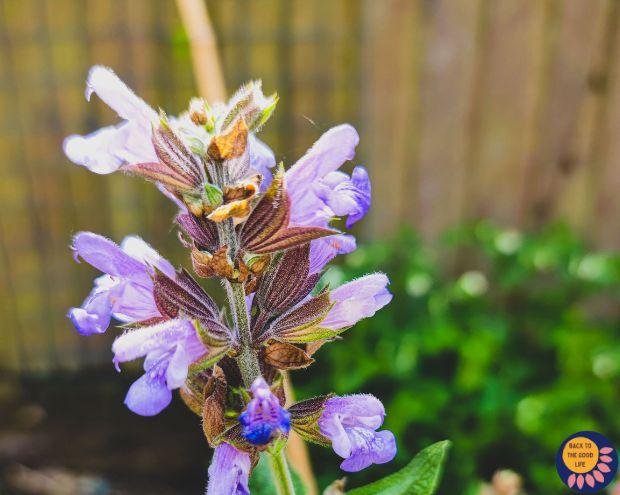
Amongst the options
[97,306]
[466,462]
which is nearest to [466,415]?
[466,462]

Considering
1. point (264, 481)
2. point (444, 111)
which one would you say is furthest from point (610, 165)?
point (264, 481)

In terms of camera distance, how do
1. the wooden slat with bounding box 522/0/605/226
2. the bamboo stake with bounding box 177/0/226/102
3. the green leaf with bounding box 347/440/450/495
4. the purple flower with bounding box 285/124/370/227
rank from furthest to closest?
the wooden slat with bounding box 522/0/605/226 < the bamboo stake with bounding box 177/0/226/102 < the green leaf with bounding box 347/440/450/495 < the purple flower with bounding box 285/124/370/227

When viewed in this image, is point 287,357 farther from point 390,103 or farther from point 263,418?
point 390,103

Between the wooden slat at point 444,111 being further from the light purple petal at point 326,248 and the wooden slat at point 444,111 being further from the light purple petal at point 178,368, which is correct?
the light purple petal at point 178,368

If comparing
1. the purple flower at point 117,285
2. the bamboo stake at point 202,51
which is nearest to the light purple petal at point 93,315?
the purple flower at point 117,285

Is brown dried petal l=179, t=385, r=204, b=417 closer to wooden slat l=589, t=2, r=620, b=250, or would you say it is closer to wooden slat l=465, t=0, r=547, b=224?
wooden slat l=465, t=0, r=547, b=224

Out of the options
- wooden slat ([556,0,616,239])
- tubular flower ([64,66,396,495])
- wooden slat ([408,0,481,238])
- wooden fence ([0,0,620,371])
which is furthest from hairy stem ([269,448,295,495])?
wooden slat ([556,0,616,239])

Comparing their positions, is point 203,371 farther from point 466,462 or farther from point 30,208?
point 30,208
